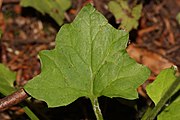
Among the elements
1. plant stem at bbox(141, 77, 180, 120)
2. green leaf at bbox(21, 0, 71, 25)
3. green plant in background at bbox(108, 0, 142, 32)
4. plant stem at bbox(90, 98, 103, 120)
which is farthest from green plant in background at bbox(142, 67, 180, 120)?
green leaf at bbox(21, 0, 71, 25)

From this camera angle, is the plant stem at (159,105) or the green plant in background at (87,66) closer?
the plant stem at (159,105)

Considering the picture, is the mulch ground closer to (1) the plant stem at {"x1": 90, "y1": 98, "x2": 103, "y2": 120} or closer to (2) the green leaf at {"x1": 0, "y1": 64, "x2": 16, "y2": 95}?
(2) the green leaf at {"x1": 0, "y1": 64, "x2": 16, "y2": 95}

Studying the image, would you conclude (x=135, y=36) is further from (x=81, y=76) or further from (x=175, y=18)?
(x=81, y=76)

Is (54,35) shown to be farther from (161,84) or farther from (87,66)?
(161,84)

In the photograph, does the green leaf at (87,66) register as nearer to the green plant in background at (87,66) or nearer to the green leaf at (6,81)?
the green plant in background at (87,66)

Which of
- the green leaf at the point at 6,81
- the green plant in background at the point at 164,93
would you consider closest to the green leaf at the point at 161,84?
the green plant in background at the point at 164,93

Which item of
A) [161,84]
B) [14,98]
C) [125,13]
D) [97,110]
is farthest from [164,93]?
[125,13]

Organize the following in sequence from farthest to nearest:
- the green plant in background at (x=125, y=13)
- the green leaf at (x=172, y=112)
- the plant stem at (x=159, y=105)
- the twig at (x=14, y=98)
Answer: the green plant in background at (x=125, y=13)
the twig at (x=14, y=98)
the green leaf at (x=172, y=112)
the plant stem at (x=159, y=105)
